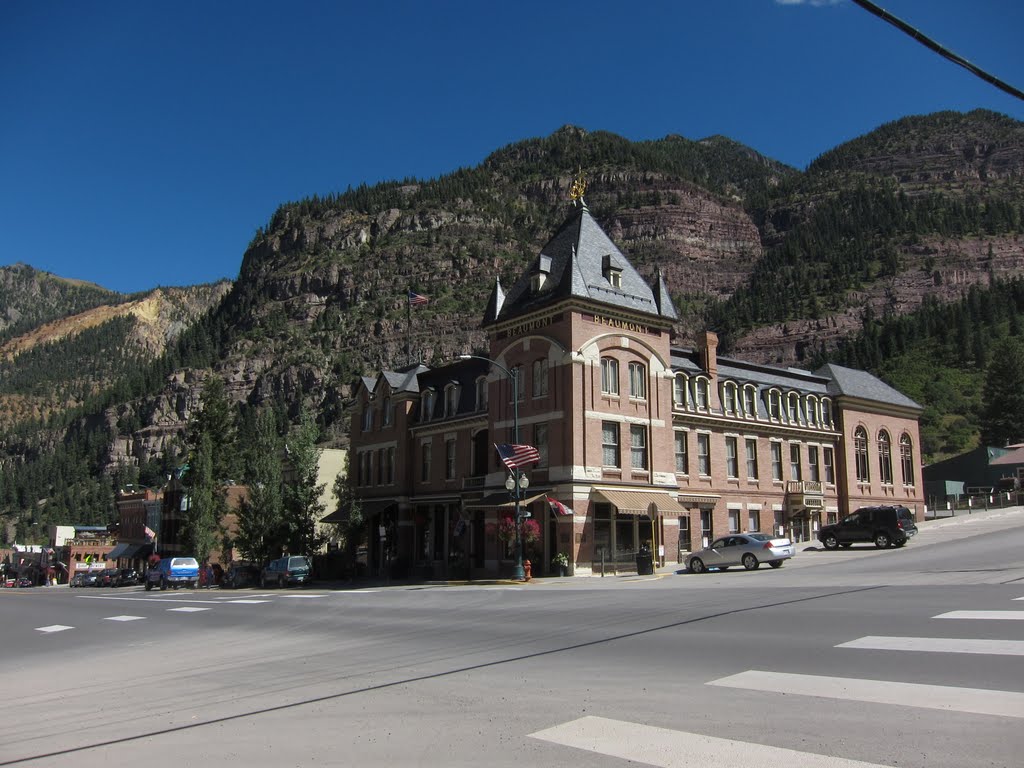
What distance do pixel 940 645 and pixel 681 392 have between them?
33.0 meters

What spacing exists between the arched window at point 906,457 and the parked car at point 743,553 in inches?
1093

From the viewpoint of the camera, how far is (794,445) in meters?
49.5

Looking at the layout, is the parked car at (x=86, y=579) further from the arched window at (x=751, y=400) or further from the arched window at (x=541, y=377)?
the arched window at (x=751, y=400)

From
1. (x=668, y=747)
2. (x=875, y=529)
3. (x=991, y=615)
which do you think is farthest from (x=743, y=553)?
(x=668, y=747)

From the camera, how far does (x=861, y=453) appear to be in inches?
2103

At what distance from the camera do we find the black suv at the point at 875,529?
3722 cm

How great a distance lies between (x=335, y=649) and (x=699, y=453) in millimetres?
32543

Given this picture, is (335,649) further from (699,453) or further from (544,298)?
(699,453)

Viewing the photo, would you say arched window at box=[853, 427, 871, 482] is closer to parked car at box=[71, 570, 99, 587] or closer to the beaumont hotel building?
the beaumont hotel building

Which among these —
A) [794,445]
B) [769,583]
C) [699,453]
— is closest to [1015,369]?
[794,445]

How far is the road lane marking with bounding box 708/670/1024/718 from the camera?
783cm

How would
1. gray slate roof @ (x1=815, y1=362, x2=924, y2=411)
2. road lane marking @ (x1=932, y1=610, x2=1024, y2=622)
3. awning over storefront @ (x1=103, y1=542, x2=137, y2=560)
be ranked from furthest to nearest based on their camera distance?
1. awning over storefront @ (x1=103, y1=542, x2=137, y2=560)
2. gray slate roof @ (x1=815, y1=362, x2=924, y2=411)
3. road lane marking @ (x1=932, y1=610, x2=1024, y2=622)

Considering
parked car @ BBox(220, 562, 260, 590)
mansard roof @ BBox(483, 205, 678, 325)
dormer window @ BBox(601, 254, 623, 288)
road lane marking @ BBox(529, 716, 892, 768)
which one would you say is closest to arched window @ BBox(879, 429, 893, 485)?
mansard roof @ BBox(483, 205, 678, 325)

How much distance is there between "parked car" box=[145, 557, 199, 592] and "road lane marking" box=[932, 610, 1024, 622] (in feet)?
147
